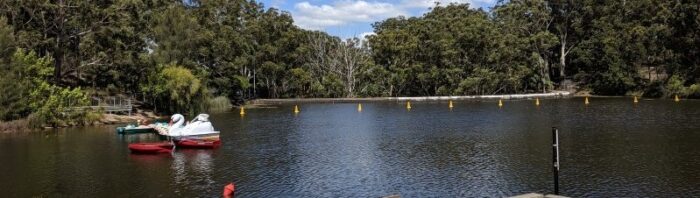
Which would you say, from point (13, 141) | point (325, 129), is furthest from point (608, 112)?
point (13, 141)

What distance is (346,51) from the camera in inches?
4867

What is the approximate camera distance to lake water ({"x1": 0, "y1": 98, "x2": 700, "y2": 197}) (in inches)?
1109

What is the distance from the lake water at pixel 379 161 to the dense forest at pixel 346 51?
17.5 m

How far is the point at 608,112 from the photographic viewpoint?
6875 cm

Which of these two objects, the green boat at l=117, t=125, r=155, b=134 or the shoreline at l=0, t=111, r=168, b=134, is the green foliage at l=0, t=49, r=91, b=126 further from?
the green boat at l=117, t=125, r=155, b=134

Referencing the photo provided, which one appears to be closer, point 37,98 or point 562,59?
point 37,98

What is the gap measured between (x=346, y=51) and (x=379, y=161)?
3471 inches

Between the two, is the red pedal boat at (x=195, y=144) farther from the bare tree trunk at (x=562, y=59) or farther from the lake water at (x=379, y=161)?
the bare tree trunk at (x=562, y=59)

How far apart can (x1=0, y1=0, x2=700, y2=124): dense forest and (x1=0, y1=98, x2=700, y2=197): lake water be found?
17.5 m

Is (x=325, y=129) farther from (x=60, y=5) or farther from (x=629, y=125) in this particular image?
(x=60, y=5)

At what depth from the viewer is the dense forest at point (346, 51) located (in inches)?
2854

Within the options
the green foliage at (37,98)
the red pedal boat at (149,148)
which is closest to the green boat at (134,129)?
the green foliage at (37,98)

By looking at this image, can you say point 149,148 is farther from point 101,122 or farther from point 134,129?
point 101,122

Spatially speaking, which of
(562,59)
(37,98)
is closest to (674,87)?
(562,59)
